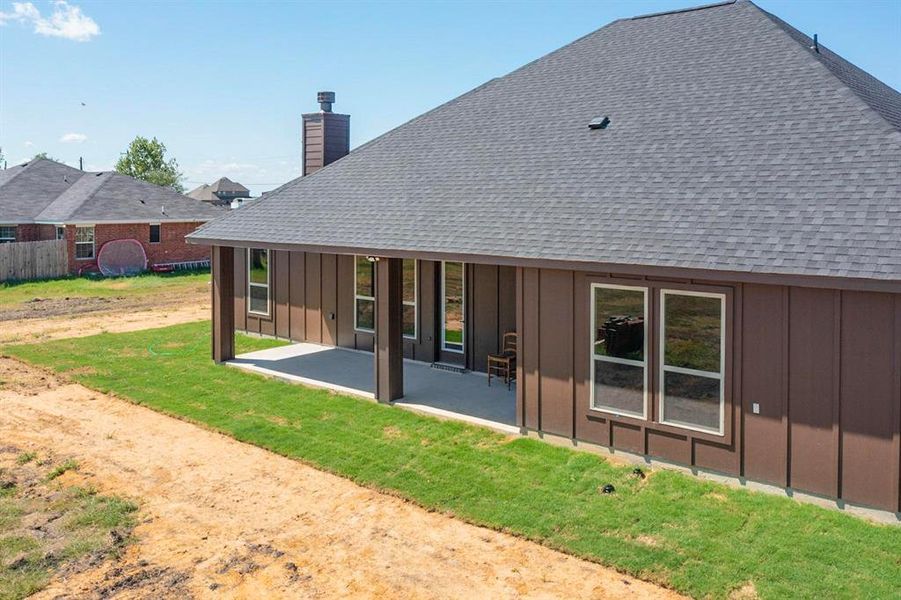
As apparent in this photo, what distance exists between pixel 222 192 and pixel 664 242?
58684 millimetres

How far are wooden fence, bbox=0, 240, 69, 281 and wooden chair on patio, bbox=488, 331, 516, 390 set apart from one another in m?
24.5

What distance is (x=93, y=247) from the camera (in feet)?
108

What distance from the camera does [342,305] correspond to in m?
16.6

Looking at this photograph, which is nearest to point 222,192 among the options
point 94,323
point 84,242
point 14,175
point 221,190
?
point 221,190

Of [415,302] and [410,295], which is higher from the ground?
[410,295]

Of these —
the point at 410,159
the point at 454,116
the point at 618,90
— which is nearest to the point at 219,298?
the point at 410,159

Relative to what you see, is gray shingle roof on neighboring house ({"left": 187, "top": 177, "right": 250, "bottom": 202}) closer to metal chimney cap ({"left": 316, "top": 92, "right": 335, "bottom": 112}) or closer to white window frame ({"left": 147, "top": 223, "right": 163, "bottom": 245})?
white window frame ({"left": 147, "top": 223, "right": 163, "bottom": 245})

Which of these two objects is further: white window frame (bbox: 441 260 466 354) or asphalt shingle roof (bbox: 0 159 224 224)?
asphalt shingle roof (bbox: 0 159 224 224)

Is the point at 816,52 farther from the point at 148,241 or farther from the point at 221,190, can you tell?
the point at 221,190

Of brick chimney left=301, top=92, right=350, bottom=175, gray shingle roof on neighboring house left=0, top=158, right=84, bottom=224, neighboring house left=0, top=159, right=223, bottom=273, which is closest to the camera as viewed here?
brick chimney left=301, top=92, right=350, bottom=175

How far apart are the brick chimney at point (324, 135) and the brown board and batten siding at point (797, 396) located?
420 inches

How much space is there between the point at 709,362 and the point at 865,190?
2.57 meters

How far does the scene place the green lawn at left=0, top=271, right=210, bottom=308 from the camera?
89.0 ft

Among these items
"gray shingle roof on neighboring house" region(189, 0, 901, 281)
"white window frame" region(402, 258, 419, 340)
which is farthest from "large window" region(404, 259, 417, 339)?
"gray shingle roof on neighboring house" region(189, 0, 901, 281)
